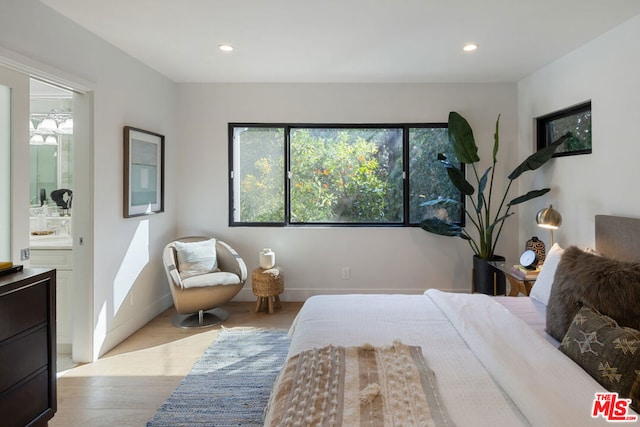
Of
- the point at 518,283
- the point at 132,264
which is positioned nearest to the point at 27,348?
the point at 132,264

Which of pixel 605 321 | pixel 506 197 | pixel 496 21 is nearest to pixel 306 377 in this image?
pixel 605 321

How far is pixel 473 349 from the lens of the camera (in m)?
1.65

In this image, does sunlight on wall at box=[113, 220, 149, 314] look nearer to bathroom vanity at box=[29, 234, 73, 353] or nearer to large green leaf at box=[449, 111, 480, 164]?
bathroom vanity at box=[29, 234, 73, 353]

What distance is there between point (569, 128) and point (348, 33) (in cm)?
229

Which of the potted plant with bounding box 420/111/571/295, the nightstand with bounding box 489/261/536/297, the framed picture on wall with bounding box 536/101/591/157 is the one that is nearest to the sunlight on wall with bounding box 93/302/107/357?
the potted plant with bounding box 420/111/571/295

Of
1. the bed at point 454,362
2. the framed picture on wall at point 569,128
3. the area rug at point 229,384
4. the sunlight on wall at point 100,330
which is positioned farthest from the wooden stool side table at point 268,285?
the framed picture on wall at point 569,128

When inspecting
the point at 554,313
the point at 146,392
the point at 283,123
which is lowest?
the point at 146,392

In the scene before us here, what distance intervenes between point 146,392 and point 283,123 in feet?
9.79

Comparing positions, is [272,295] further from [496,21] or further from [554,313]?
[496,21]

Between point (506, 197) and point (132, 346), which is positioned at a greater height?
point (506, 197)

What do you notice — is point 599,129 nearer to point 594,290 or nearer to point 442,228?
point 442,228

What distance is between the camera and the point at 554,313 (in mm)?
1889

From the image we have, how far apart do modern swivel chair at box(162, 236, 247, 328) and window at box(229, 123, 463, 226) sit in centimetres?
57

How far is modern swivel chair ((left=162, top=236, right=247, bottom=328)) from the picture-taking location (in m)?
3.37
